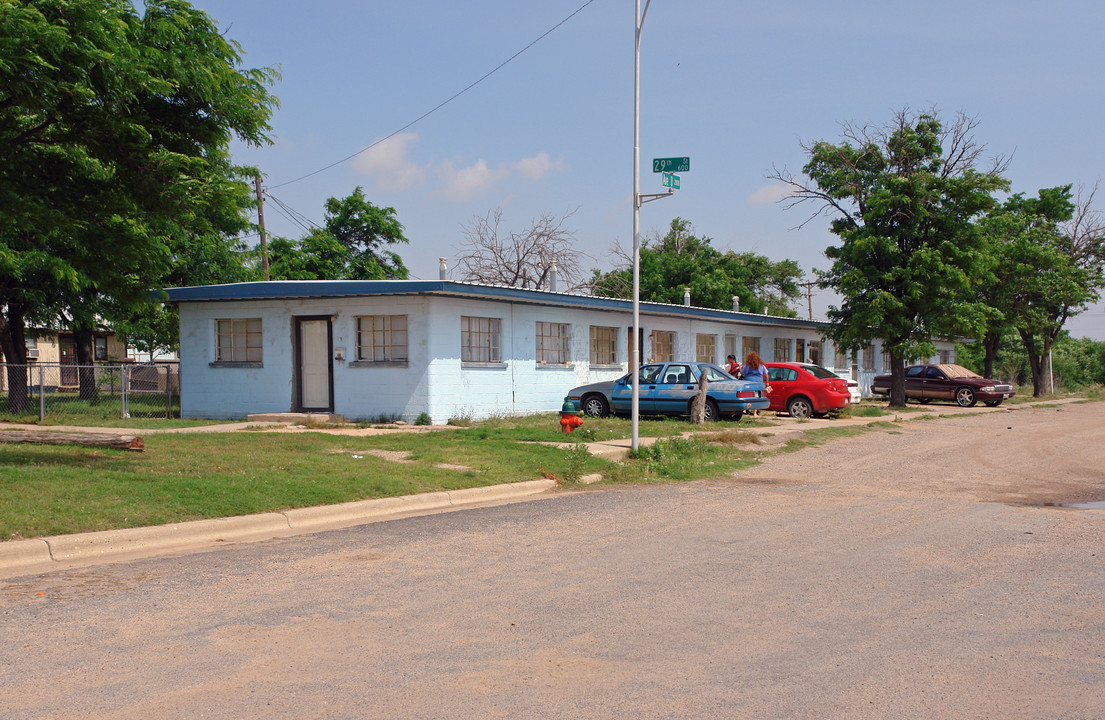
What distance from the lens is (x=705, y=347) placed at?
3189 centimetres

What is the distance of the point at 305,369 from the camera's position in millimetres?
22188

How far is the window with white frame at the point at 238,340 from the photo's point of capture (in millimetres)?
22641

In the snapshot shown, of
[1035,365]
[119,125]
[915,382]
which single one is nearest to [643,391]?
[119,125]

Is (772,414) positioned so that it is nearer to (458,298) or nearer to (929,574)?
(458,298)

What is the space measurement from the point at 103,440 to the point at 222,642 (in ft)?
27.8

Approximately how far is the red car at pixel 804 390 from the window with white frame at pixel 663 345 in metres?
4.12

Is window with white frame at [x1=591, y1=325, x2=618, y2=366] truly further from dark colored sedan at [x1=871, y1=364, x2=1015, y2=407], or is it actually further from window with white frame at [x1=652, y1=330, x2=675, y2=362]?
dark colored sedan at [x1=871, y1=364, x2=1015, y2=407]

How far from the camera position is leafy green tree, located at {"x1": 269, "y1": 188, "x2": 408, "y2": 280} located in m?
42.1

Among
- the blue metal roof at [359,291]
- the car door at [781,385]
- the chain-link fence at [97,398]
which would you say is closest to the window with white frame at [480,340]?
the blue metal roof at [359,291]

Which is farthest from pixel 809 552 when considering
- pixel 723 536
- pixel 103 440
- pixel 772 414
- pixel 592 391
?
pixel 772 414

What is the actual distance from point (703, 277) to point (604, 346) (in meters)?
23.2

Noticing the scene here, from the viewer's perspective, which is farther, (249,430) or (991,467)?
(249,430)

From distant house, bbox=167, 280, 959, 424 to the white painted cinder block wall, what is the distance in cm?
2

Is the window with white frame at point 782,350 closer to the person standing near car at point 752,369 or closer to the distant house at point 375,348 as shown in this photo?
the person standing near car at point 752,369
